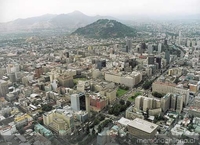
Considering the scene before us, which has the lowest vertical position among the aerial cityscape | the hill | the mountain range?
the aerial cityscape

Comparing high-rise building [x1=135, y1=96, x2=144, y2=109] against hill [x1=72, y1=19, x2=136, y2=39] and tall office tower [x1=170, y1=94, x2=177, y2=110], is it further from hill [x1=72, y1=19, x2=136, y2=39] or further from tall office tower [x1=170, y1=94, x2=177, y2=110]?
hill [x1=72, y1=19, x2=136, y2=39]

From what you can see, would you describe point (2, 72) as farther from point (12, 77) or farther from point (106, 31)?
point (106, 31)

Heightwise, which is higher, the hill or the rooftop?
the hill

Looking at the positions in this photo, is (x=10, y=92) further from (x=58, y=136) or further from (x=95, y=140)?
(x=95, y=140)

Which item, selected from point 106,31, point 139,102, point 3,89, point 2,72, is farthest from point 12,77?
point 106,31

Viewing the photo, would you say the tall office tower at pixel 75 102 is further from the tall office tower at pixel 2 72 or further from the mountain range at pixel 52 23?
the mountain range at pixel 52 23

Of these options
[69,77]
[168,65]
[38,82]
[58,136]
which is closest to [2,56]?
[38,82]

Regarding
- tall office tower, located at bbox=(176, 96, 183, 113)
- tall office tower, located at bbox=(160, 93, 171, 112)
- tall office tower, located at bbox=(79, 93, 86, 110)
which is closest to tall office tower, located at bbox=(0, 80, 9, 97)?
tall office tower, located at bbox=(79, 93, 86, 110)

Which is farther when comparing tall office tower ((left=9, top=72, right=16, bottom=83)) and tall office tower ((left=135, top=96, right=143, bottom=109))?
tall office tower ((left=9, top=72, right=16, bottom=83))
